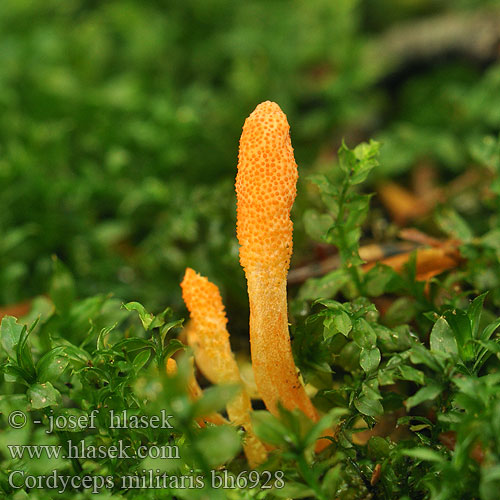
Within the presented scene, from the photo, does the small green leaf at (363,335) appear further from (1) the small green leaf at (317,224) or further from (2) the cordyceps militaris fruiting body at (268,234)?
(1) the small green leaf at (317,224)

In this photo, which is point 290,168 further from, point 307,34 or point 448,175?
point 307,34

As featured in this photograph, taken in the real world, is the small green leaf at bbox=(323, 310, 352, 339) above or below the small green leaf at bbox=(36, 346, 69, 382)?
above

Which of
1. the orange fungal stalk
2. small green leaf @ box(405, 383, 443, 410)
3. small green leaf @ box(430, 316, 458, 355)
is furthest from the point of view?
the orange fungal stalk

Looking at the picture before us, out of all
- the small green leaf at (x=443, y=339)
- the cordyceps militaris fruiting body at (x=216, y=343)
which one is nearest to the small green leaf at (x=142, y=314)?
the cordyceps militaris fruiting body at (x=216, y=343)

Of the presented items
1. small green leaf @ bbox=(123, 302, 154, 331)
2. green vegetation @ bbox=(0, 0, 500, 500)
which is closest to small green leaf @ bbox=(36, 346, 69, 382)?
green vegetation @ bbox=(0, 0, 500, 500)

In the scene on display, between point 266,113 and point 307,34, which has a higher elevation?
point 307,34

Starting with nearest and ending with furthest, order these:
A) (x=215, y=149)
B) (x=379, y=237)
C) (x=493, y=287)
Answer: (x=493, y=287) → (x=379, y=237) → (x=215, y=149)

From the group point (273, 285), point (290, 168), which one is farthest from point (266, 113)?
point (273, 285)

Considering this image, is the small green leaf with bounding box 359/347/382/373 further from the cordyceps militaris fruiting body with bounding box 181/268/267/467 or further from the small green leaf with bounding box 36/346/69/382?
the small green leaf with bounding box 36/346/69/382

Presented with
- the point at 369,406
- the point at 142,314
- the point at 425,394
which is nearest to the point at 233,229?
the point at 142,314
